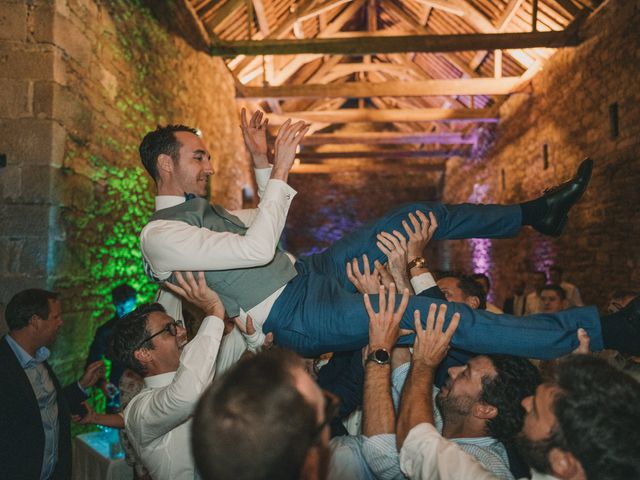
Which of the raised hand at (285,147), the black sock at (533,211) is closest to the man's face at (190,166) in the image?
the raised hand at (285,147)

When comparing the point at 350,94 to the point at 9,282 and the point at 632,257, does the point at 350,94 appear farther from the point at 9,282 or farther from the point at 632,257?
the point at 9,282

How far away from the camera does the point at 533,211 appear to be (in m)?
2.24

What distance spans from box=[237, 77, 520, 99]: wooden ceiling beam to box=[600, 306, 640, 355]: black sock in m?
6.64

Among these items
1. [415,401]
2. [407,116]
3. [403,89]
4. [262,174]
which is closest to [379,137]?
[407,116]

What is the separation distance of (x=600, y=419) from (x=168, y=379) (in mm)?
1543

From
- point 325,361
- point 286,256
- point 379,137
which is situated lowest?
point 325,361

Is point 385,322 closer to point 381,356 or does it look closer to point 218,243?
point 381,356

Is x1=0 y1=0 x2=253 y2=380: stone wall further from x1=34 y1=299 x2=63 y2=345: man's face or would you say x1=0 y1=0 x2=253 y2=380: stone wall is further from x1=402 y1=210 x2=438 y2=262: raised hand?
x1=402 y1=210 x2=438 y2=262: raised hand

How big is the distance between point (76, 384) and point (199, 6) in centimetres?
516

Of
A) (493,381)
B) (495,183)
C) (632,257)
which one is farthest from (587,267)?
(493,381)

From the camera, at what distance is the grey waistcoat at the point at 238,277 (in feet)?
6.28

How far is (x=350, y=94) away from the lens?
309 inches

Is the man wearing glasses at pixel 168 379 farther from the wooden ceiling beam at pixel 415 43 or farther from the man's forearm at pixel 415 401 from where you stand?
the wooden ceiling beam at pixel 415 43

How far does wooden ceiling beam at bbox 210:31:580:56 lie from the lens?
5.98 meters
